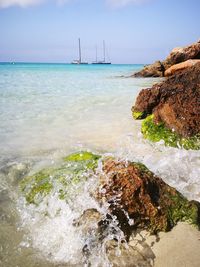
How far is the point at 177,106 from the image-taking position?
5.91 meters

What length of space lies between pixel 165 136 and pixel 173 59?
23507 millimetres

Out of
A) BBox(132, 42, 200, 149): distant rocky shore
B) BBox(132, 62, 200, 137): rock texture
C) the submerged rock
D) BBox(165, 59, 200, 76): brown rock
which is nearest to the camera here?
the submerged rock

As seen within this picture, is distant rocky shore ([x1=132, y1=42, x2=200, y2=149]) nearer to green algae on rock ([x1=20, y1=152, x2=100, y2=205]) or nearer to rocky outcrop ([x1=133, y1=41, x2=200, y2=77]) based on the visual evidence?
green algae on rock ([x1=20, y1=152, x2=100, y2=205])

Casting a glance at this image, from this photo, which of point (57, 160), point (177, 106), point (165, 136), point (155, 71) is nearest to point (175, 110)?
point (177, 106)

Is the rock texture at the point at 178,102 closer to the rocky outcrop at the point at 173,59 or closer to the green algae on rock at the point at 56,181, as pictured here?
the green algae on rock at the point at 56,181

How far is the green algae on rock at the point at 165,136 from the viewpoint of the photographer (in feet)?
17.1

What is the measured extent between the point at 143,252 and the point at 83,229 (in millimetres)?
657

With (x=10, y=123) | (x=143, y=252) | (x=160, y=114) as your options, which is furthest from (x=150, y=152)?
(x=10, y=123)

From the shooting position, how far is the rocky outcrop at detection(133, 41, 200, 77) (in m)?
24.9

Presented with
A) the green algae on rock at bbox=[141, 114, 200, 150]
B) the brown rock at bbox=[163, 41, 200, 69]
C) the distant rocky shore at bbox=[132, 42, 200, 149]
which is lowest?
the green algae on rock at bbox=[141, 114, 200, 150]

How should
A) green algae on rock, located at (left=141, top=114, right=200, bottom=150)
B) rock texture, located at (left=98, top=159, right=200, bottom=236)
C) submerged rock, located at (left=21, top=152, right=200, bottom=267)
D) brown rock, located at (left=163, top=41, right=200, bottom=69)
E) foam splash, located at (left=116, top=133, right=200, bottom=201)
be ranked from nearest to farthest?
1. submerged rock, located at (left=21, top=152, right=200, bottom=267)
2. rock texture, located at (left=98, top=159, right=200, bottom=236)
3. foam splash, located at (left=116, top=133, right=200, bottom=201)
4. green algae on rock, located at (left=141, top=114, right=200, bottom=150)
5. brown rock, located at (left=163, top=41, right=200, bottom=69)

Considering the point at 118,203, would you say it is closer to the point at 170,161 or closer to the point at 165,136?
the point at 170,161

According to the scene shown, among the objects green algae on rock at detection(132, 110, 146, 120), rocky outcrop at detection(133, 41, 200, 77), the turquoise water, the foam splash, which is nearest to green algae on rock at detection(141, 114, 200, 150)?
the foam splash

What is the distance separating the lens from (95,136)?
21.0 ft
